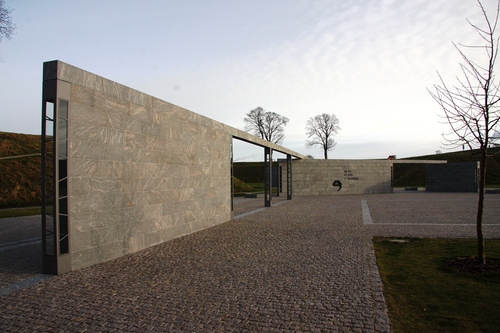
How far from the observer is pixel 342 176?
27500mm

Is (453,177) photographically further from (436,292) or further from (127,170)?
(127,170)

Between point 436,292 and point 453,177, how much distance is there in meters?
27.8

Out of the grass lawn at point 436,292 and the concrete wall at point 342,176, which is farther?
the concrete wall at point 342,176

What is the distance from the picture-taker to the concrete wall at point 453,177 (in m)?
27.5

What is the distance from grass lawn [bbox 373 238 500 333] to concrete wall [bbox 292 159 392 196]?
19.5 m

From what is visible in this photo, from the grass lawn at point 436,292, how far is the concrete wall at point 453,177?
933 inches

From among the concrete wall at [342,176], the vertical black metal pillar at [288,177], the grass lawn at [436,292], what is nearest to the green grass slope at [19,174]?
the vertical black metal pillar at [288,177]

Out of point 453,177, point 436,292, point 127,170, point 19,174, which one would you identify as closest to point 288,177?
point 453,177

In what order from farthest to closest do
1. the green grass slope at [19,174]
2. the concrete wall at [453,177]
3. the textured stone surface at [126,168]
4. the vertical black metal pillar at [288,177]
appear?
the concrete wall at [453,177] < the vertical black metal pillar at [288,177] < the green grass slope at [19,174] < the textured stone surface at [126,168]

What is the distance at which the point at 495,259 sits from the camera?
5977 millimetres

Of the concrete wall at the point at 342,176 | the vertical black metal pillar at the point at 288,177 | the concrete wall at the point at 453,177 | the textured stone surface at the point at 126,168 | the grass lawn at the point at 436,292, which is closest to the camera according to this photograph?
the grass lawn at the point at 436,292

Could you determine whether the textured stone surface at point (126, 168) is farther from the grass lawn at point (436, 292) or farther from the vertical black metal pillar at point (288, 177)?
the vertical black metal pillar at point (288, 177)

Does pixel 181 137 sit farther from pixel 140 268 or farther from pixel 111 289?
pixel 111 289

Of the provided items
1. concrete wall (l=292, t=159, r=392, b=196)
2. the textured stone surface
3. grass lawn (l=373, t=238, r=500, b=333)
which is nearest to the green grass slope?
the textured stone surface
